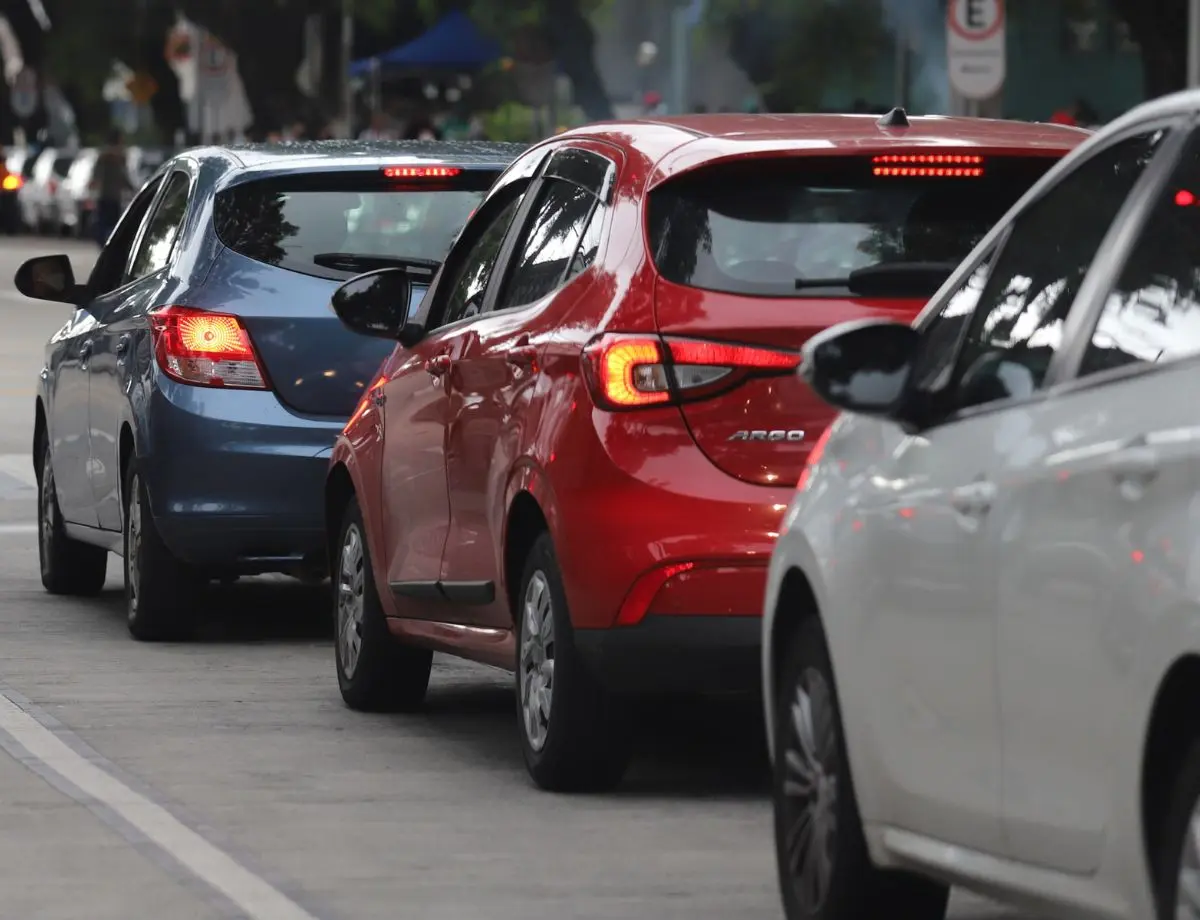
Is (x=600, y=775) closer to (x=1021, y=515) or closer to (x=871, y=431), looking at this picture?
(x=871, y=431)

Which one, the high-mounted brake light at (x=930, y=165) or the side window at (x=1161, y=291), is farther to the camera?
the high-mounted brake light at (x=930, y=165)

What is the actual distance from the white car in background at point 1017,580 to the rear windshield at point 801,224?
5.12 feet

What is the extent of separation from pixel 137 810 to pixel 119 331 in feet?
13.5

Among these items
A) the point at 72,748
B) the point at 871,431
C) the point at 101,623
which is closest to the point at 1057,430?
the point at 871,431

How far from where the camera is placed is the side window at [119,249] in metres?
12.7

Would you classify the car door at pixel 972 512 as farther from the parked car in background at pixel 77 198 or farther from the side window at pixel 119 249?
the parked car in background at pixel 77 198

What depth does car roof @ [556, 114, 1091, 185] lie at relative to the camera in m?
7.77

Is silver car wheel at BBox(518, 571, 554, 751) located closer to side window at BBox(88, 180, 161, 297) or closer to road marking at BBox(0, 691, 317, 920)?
road marking at BBox(0, 691, 317, 920)

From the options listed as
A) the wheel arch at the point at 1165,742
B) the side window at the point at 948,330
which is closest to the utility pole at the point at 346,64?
the side window at the point at 948,330

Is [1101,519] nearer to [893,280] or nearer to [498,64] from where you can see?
[893,280]

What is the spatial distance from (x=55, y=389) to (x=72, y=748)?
430 centimetres

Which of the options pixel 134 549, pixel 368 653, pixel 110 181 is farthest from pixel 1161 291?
pixel 110 181

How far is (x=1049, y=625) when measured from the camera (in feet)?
15.8

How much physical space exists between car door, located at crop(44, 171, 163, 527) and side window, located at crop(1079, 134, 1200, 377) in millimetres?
7428
